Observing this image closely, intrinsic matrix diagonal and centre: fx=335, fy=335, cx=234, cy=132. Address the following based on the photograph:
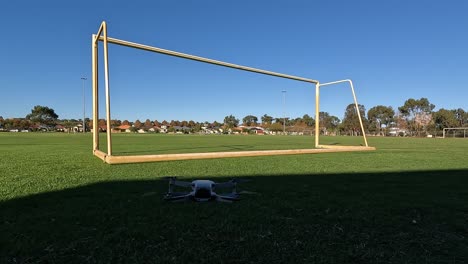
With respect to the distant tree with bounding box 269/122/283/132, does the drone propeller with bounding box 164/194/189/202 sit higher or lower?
lower

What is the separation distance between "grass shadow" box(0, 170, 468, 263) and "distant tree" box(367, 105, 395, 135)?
8489 cm

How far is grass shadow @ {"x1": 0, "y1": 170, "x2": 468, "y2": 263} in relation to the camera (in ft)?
6.12

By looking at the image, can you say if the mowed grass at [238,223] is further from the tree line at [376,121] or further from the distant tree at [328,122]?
the distant tree at [328,122]

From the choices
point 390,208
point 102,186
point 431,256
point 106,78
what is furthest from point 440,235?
point 106,78

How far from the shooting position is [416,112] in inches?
2975

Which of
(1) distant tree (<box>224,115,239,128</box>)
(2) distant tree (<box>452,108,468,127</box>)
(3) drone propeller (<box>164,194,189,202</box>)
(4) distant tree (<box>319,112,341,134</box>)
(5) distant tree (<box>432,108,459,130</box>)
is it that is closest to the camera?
(3) drone propeller (<box>164,194,189,202</box>)

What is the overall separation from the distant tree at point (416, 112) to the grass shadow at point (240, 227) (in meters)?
77.9

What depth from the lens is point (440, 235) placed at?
2246 mm

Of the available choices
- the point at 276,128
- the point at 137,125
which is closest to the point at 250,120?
the point at 276,128

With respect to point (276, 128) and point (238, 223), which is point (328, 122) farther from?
point (238, 223)

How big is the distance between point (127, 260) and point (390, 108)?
290 ft

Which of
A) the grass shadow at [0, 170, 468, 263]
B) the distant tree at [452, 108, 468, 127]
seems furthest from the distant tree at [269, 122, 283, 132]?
the grass shadow at [0, 170, 468, 263]

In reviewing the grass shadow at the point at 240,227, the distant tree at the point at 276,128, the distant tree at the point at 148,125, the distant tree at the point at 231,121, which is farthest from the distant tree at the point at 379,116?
the grass shadow at the point at 240,227

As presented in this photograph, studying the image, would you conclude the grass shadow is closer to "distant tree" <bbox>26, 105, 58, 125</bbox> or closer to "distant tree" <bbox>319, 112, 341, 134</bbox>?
"distant tree" <bbox>319, 112, 341, 134</bbox>
